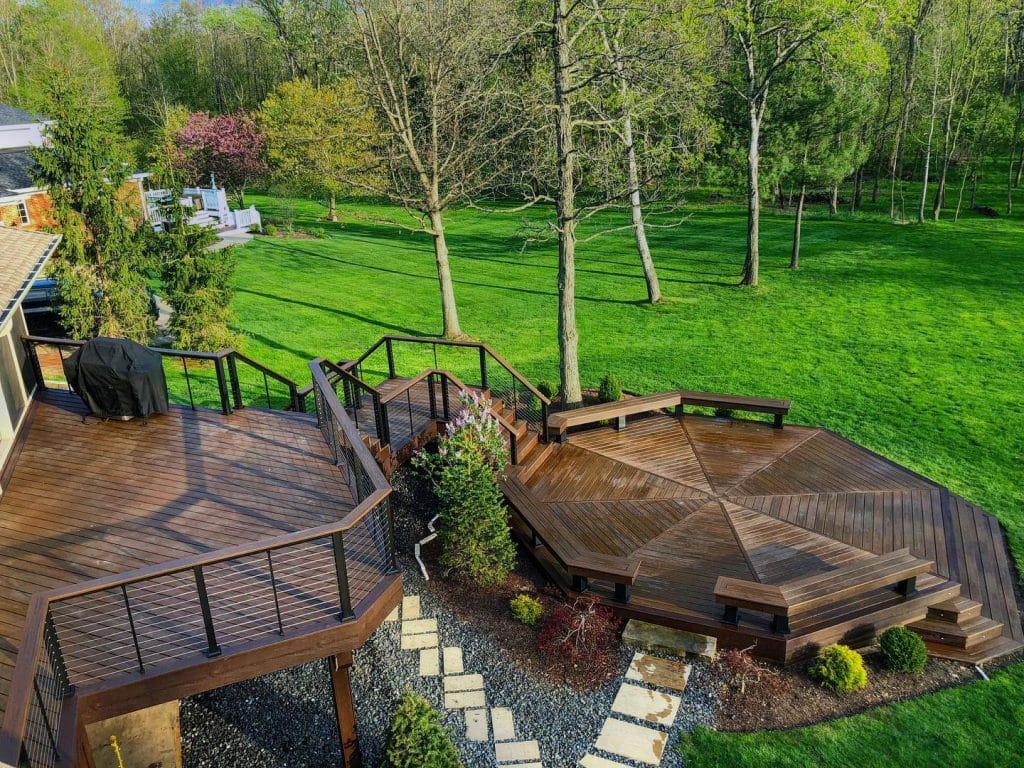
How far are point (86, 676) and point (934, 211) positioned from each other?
36003mm

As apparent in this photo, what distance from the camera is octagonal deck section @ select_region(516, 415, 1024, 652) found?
8.34 metres

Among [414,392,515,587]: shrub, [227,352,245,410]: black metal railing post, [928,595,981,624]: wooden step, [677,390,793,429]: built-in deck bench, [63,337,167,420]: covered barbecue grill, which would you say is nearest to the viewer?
[928,595,981,624]: wooden step

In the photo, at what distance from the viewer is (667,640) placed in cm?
777

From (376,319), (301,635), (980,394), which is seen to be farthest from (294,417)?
(980,394)

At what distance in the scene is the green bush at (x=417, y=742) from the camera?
6.04m

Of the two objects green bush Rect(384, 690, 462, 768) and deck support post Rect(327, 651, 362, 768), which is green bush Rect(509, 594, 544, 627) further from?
deck support post Rect(327, 651, 362, 768)

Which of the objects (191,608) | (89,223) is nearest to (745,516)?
(191,608)

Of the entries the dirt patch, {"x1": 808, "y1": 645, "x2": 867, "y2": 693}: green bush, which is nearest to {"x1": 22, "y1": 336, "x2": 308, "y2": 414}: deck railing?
the dirt patch

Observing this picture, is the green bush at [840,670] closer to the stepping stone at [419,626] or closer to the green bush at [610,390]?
the stepping stone at [419,626]

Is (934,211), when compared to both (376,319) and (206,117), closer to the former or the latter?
→ (376,319)

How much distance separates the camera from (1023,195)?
3459cm

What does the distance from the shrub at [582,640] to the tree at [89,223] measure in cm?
1159

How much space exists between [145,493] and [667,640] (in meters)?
5.82

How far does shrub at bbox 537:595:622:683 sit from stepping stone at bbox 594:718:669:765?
61cm
